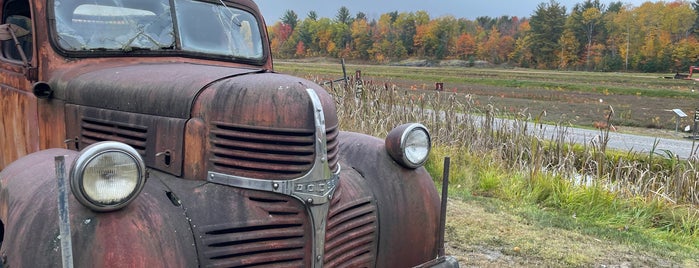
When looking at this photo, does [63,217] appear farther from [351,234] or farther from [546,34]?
[546,34]

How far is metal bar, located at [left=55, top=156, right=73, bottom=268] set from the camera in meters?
2.01

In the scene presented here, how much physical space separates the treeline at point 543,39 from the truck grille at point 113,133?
55841 mm

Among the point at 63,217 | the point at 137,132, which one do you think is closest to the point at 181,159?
the point at 137,132

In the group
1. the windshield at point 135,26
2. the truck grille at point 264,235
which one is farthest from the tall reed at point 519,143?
the truck grille at point 264,235

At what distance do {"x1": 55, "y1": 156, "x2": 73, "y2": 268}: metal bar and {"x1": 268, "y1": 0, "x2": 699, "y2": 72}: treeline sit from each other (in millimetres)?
56998

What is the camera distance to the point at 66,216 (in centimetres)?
204

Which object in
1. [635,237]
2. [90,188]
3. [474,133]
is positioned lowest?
[635,237]

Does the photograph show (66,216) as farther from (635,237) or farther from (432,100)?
(432,100)

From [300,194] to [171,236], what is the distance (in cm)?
59

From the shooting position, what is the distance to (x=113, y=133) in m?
2.98

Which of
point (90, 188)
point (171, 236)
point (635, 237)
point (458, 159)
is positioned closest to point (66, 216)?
point (90, 188)

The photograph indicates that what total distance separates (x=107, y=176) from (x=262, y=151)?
0.67m

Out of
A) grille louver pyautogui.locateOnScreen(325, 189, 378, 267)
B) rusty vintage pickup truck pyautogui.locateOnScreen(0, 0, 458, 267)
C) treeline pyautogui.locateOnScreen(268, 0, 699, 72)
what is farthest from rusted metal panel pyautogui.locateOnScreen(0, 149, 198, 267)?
treeline pyautogui.locateOnScreen(268, 0, 699, 72)

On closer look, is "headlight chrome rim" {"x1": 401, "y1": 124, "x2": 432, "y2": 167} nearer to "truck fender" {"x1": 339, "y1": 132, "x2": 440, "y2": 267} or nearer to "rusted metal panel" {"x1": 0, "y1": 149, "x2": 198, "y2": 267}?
"truck fender" {"x1": 339, "y1": 132, "x2": 440, "y2": 267}
